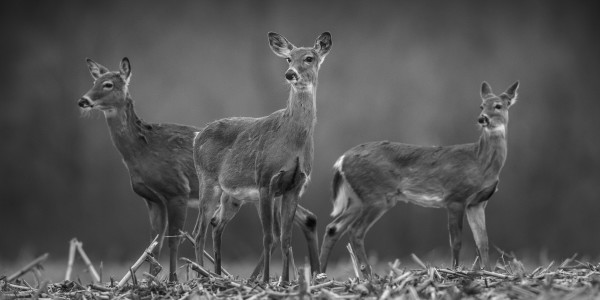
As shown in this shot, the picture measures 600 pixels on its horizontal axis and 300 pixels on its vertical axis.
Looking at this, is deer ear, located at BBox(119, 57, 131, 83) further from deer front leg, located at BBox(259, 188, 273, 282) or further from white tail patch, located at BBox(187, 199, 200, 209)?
deer front leg, located at BBox(259, 188, 273, 282)

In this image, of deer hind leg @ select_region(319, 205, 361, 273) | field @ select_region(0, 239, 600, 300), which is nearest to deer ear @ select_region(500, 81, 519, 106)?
deer hind leg @ select_region(319, 205, 361, 273)

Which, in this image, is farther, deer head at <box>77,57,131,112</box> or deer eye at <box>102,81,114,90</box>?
deer eye at <box>102,81,114,90</box>

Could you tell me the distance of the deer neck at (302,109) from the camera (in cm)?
782

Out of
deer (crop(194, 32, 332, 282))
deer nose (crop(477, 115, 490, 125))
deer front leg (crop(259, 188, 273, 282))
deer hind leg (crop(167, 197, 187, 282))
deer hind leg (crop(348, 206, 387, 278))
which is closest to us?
deer front leg (crop(259, 188, 273, 282))

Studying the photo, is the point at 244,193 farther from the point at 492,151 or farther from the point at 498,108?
the point at 498,108

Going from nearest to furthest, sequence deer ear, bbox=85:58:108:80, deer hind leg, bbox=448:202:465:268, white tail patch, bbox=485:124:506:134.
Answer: deer hind leg, bbox=448:202:465:268 → deer ear, bbox=85:58:108:80 → white tail patch, bbox=485:124:506:134

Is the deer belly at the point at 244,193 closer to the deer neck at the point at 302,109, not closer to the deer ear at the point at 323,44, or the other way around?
the deer neck at the point at 302,109

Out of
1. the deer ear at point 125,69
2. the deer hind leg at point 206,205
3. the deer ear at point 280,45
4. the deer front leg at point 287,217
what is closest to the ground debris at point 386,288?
the deer front leg at point 287,217

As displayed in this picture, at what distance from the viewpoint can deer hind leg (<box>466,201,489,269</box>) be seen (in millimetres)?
10645

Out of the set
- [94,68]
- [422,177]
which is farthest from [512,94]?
[94,68]

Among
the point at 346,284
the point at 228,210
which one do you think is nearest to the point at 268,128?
the point at 228,210

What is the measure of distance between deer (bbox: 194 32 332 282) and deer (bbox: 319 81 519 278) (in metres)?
2.59

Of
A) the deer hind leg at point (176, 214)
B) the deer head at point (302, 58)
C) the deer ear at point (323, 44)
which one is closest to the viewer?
the deer head at point (302, 58)

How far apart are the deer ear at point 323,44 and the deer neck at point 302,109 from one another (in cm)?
53
